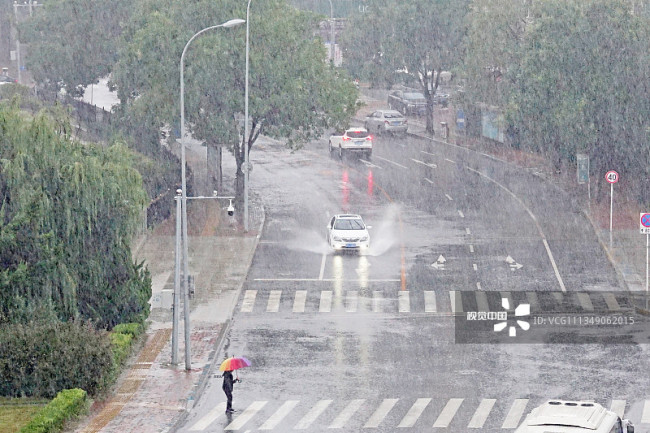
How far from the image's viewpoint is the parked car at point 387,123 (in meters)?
81.8

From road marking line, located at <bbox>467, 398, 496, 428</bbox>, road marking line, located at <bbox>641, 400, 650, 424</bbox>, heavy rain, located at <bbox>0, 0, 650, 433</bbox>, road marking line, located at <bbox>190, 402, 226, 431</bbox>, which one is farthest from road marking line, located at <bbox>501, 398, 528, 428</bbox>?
road marking line, located at <bbox>190, 402, 226, 431</bbox>

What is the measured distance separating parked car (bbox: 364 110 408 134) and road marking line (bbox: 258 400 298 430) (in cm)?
5228

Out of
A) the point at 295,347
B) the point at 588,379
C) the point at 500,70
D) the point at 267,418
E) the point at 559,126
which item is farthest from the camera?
the point at 500,70

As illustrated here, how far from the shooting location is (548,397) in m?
30.9

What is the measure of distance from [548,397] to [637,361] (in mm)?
5249

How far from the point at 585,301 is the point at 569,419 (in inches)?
888

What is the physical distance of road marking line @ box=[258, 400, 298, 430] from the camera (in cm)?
2866

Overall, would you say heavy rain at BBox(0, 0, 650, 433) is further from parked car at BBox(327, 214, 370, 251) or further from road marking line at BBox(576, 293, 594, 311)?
road marking line at BBox(576, 293, 594, 311)

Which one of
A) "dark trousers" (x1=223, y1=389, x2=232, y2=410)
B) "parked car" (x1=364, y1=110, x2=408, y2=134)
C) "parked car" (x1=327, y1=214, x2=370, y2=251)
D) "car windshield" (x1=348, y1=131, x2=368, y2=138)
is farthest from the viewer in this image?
"parked car" (x1=364, y1=110, x2=408, y2=134)

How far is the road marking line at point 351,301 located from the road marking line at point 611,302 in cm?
910

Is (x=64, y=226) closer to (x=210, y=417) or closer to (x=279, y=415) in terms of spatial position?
(x=210, y=417)

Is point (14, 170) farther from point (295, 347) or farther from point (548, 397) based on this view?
point (548, 397)

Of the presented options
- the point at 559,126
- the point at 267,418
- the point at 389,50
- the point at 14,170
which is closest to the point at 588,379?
the point at 267,418

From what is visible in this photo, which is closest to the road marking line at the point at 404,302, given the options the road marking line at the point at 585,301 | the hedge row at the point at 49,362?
the road marking line at the point at 585,301
